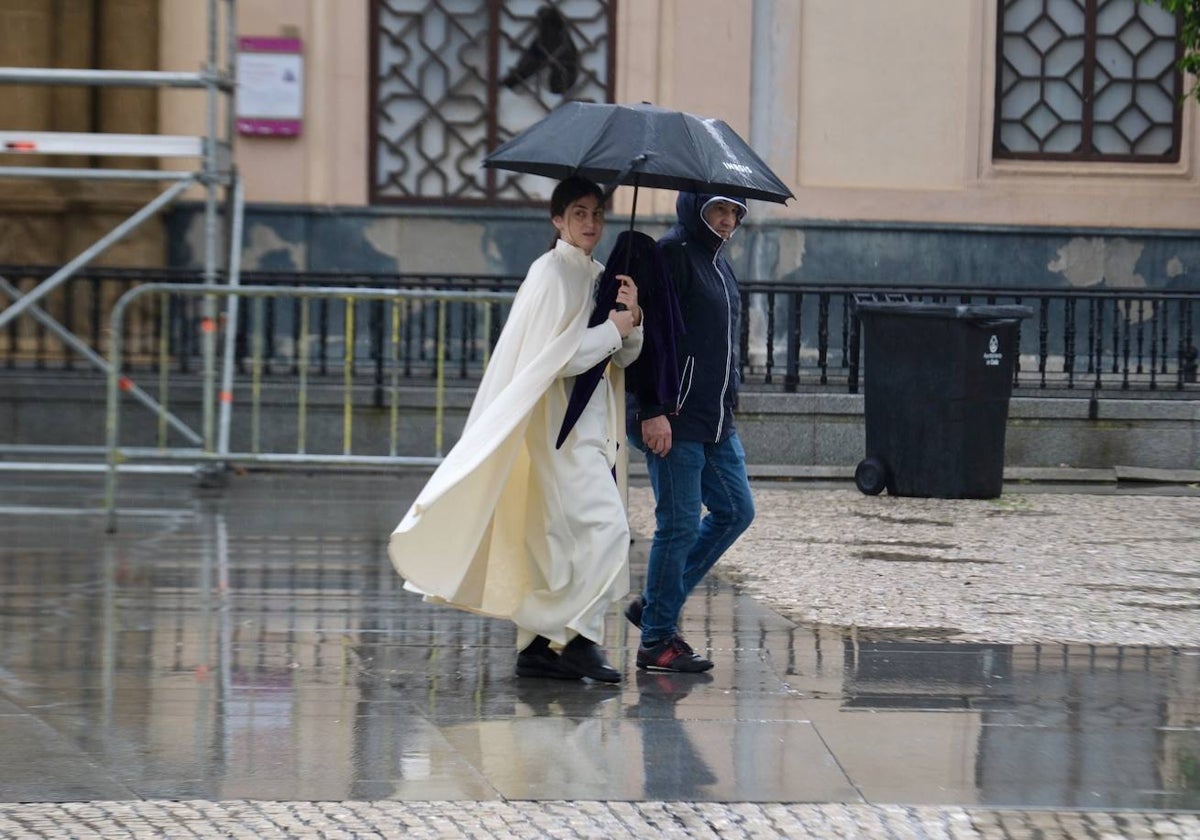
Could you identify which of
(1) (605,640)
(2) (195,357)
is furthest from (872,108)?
(1) (605,640)

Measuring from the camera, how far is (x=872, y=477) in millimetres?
12664

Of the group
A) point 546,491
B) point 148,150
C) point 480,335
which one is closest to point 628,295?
point 546,491

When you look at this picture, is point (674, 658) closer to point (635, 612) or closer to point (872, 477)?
point (635, 612)

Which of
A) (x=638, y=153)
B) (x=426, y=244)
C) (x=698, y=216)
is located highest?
(x=426, y=244)

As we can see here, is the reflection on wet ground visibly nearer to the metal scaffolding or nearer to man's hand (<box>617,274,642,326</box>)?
man's hand (<box>617,274,642,326</box>)

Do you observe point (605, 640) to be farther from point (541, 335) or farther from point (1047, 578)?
point (1047, 578)

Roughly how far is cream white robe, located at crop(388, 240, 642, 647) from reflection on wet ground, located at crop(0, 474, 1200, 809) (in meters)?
0.32

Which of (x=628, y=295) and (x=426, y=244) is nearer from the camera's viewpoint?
(x=628, y=295)

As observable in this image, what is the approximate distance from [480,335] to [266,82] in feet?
10.6

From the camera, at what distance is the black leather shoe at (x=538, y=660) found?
6.55 metres

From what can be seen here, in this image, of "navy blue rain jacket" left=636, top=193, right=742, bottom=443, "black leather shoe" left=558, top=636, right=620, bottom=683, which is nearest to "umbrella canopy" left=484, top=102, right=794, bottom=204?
"navy blue rain jacket" left=636, top=193, right=742, bottom=443

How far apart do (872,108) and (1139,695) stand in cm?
1132

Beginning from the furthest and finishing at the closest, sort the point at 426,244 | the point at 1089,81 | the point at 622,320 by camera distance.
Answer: the point at 1089,81 < the point at 426,244 < the point at 622,320

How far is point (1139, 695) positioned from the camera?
21.1 feet
